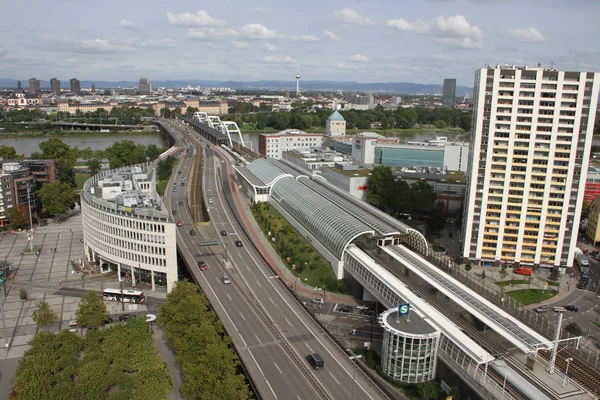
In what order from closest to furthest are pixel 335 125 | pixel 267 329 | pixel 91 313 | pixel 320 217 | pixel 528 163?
pixel 267 329, pixel 91 313, pixel 528 163, pixel 320 217, pixel 335 125

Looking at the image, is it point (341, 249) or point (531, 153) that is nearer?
point (341, 249)

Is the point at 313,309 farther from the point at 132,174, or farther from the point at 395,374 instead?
the point at 132,174

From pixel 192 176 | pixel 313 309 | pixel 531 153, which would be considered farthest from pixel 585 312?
pixel 192 176

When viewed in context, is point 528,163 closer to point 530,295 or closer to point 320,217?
point 530,295

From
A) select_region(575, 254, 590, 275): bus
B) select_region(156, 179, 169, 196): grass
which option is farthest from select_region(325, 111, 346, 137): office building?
select_region(575, 254, 590, 275): bus

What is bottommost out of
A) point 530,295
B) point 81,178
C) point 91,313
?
point 530,295

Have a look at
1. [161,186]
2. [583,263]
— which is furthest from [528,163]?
[161,186]

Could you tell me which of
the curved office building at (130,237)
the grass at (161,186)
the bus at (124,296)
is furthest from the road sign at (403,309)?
the grass at (161,186)
